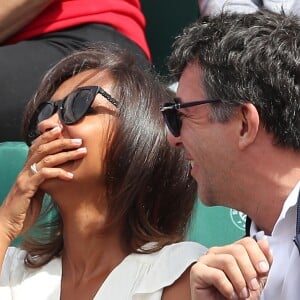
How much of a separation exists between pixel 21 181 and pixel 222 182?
554 mm

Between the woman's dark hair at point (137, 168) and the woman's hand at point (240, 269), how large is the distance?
0.53 meters

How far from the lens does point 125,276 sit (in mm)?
2156

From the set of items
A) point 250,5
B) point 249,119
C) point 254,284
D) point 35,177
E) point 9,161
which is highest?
point 249,119

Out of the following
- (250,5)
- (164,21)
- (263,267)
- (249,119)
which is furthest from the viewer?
(164,21)

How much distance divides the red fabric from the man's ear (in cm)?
117

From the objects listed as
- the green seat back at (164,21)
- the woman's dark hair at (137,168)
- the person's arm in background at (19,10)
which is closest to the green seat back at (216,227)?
the woman's dark hair at (137,168)

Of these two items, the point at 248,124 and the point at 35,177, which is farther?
the point at 35,177

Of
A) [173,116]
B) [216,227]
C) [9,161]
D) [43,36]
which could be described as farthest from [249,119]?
[43,36]

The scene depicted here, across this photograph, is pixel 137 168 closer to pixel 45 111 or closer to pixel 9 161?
pixel 45 111

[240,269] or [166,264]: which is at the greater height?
[240,269]

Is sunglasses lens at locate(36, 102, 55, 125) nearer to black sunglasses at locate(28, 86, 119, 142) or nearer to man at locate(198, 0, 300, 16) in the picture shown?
black sunglasses at locate(28, 86, 119, 142)

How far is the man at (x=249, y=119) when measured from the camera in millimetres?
1900

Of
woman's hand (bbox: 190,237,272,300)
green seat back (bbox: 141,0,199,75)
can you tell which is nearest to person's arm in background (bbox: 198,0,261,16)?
green seat back (bbox: 141,0,199,75)

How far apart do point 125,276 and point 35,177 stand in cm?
32
